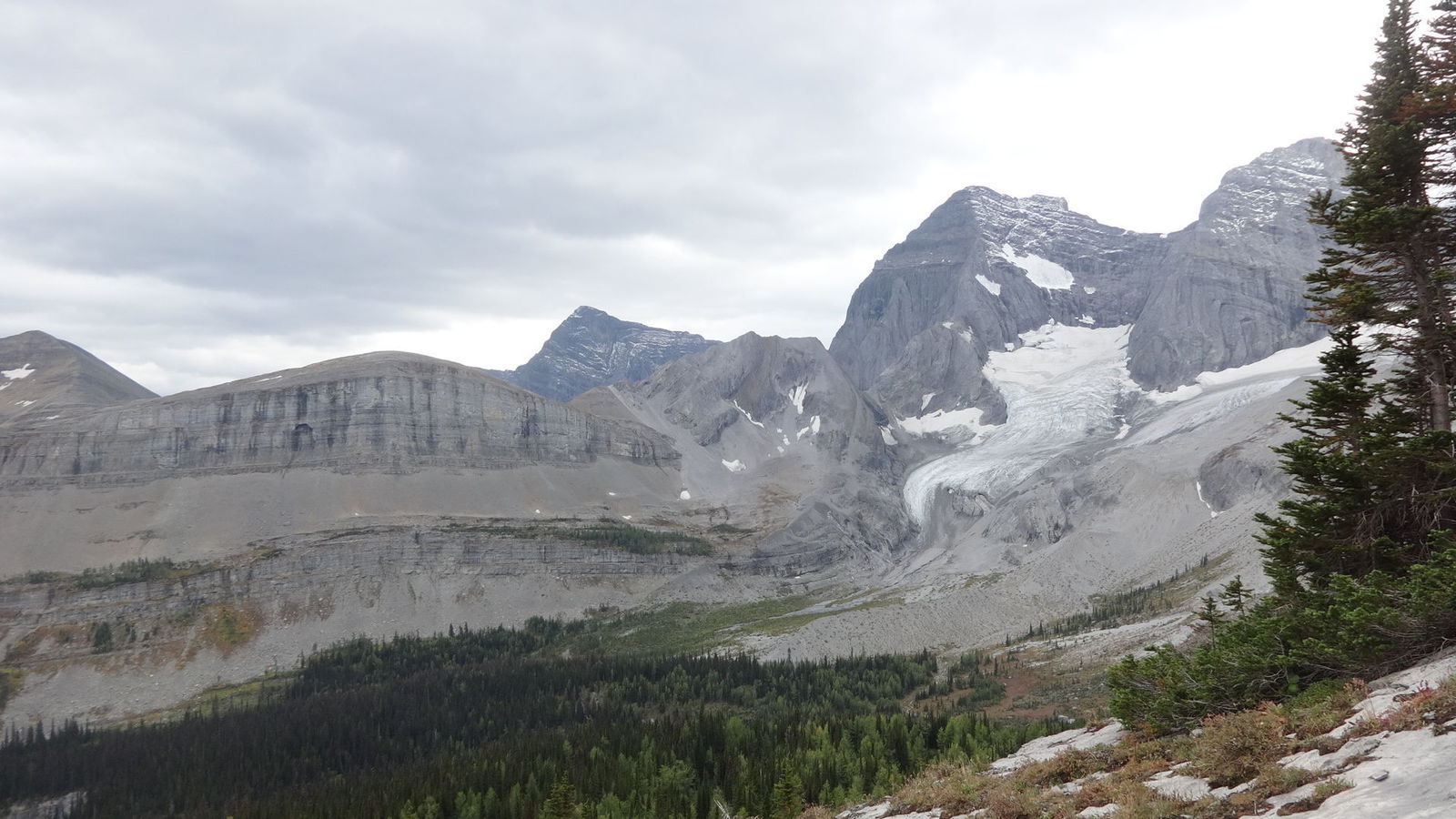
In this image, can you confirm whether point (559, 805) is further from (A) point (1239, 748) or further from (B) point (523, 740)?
(A) point (1239, 748)

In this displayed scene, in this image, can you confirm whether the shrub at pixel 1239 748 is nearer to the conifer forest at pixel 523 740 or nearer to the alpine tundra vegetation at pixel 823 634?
the alpine tundra vegetation at pixel 823 634

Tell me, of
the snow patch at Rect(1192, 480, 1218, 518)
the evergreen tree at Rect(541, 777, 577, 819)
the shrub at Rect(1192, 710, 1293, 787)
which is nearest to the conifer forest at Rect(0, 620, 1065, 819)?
the evergreen tree at Rect(541, 777, 577, 819)

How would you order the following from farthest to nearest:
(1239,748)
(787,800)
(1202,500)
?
(1202,500)
(787,800)
(1239,748)

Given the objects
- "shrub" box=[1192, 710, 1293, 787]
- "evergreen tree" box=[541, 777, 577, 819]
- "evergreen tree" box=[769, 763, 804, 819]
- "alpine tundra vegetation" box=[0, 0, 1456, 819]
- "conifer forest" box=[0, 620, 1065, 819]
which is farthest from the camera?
"conifer forest" box=[0, 620, 1065, 819]

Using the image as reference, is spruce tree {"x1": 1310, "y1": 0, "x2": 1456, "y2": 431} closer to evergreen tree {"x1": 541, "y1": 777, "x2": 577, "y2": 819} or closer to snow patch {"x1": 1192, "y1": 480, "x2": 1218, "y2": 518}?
evergreen tree {"x1": 541, "y1": 777, "x2": 577, "y2": 819}

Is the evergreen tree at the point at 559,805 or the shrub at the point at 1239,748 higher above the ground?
the shrub at the point at 1239,748

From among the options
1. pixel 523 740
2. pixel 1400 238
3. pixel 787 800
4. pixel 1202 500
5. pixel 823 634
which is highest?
pixel 1400 238

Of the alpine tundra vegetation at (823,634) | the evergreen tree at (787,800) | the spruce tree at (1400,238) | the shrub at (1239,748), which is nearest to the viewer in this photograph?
the shrub at (1239,748)

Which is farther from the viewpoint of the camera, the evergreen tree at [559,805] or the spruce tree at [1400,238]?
the evergreen tree at [559,805]

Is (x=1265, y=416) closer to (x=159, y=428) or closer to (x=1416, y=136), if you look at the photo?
(x=1416, y=136)

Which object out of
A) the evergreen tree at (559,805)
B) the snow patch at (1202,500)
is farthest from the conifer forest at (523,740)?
the snow patch at (1202,500)

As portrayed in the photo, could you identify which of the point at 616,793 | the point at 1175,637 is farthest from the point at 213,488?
the point at 1175,637

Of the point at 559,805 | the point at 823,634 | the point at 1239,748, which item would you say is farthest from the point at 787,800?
the point at 823,634

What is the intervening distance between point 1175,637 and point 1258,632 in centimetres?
7650
